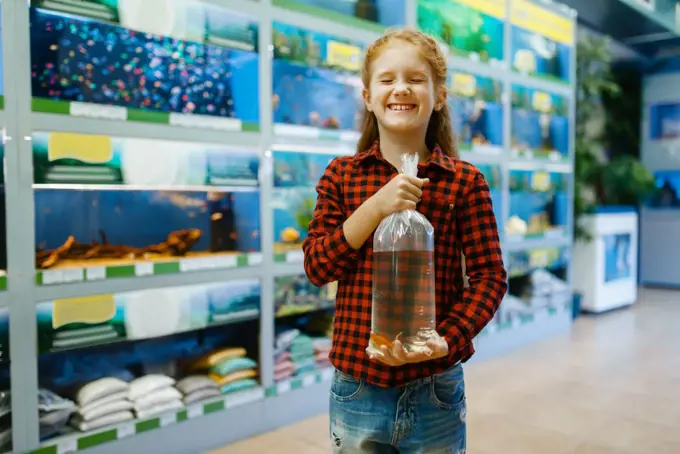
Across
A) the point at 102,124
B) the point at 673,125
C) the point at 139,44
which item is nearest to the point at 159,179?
the point at 102,124

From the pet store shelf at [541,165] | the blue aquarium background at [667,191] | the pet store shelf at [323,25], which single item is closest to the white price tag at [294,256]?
the pet store shelf at [323,25]

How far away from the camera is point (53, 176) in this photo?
8.45 feet

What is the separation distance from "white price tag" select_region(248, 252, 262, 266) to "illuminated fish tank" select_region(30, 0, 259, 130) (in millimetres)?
668

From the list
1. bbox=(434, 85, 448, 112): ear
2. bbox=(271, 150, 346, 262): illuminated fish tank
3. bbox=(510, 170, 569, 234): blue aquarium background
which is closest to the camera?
bbox=(434, 85, 448, 112): ear

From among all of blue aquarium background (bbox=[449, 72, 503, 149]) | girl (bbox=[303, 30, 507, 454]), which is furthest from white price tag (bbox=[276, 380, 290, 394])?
blue aquarium background (bbox=[449, 72, 503, 149])

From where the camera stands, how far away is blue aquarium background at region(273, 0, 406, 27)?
4102 millimetres

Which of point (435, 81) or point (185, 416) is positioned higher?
point (435, 81)

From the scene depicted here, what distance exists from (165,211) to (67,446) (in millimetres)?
1252

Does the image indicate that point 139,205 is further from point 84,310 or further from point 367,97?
point 367,97

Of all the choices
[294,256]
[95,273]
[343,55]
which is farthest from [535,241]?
[95,273]

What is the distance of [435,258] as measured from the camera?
1.21 m

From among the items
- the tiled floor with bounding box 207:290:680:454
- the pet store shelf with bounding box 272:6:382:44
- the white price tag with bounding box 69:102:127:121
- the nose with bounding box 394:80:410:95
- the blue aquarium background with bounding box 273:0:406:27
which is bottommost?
the tiled floor with bounding box 207:290:680:454

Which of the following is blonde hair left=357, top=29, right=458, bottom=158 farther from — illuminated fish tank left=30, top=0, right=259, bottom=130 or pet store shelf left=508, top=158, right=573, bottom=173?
pet store shelf left=508, top=158, right=573, bottom=173

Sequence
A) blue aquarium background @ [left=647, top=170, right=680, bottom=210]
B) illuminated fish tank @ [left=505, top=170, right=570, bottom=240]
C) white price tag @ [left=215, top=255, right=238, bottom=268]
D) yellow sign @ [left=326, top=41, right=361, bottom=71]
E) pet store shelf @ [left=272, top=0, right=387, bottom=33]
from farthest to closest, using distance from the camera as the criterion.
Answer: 1. blue aquarium background @ [left=647, top=170, right=680, bottom=210]
2. illuminated fish tank @ [left=505, top=170, right=570, bottom=240]
3. yellow sign @ [left=326, top=41, right=361, bottom=71]
4. pet store shelf @ [left=272, top=0, right=387, bottom=33]
5. white price tag @ [left=215, top=255, right=238, bottom=268]
